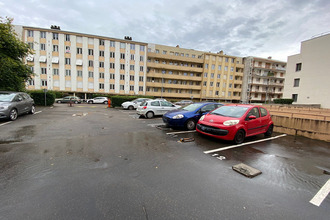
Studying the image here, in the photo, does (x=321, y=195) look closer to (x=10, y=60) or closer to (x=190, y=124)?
(x=190, y=124)

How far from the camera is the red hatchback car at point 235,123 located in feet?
17.0

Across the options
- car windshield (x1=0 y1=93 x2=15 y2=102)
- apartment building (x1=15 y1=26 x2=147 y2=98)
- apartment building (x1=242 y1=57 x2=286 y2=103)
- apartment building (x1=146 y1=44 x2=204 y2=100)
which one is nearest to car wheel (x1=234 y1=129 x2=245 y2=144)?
car windshield (x1=0 y1=93 x2=15 y2=102)

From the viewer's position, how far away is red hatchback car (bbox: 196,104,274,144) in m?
5.17

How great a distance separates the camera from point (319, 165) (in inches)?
154

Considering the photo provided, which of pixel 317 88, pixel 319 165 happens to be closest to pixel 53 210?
Answer: pixel 319 165

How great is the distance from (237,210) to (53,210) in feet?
8.83

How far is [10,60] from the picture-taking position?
35.2 ft

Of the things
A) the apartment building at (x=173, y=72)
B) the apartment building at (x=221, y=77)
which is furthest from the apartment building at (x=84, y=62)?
the apartment building at (x=221, y=77)

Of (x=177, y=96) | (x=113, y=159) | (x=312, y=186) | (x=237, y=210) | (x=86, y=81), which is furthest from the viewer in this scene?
(x=177, y=96)

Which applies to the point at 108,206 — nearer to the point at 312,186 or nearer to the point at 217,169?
the point at 217,169

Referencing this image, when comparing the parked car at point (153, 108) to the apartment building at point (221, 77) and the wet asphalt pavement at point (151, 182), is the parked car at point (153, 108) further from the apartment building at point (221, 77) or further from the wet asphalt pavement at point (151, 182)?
the apartment building at point (221, 77)

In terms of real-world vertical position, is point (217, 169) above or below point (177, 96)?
below

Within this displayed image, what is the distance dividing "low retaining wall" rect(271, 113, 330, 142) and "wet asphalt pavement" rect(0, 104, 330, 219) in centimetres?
220

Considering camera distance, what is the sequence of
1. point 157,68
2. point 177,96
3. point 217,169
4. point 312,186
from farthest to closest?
point 177,96 → point 157,68 → point 217,169 → point 312,186
